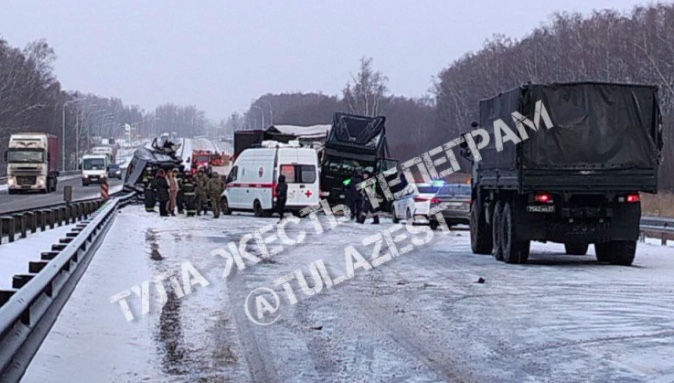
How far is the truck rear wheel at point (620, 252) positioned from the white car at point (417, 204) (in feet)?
42.2

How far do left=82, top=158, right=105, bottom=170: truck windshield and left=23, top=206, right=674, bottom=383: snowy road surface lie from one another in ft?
221

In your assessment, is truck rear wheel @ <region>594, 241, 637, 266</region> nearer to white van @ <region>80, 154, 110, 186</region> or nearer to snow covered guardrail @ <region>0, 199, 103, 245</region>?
snow covered guardrail @ <region>0, 199, 103, 245</region>

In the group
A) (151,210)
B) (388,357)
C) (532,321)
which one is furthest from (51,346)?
(151,210)

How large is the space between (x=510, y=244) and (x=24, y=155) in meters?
50.1

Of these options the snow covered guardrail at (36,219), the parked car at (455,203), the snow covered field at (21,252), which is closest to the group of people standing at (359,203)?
the parked car at (455,203)

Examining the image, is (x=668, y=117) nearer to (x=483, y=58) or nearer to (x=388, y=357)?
(x=483, y=58)

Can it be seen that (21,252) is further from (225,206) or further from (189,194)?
(225,206)

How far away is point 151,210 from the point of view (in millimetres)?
41719

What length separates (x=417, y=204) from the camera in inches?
1321

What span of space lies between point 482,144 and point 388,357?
493 inches

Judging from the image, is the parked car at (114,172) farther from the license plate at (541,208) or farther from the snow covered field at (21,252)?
the license plate at (541,208)

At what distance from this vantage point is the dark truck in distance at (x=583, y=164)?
58.7ft

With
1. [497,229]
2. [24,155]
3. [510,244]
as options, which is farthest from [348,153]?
[24,155]

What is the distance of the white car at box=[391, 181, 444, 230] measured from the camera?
33.2 m
